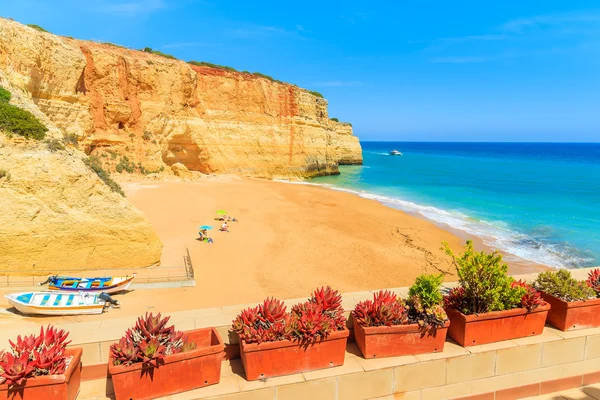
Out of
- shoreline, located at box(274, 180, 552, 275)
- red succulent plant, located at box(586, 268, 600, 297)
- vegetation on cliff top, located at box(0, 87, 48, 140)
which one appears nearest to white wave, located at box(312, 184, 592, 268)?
shoreline, located at box(274, 180, 552, 275)

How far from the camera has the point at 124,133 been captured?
30672 millimetres

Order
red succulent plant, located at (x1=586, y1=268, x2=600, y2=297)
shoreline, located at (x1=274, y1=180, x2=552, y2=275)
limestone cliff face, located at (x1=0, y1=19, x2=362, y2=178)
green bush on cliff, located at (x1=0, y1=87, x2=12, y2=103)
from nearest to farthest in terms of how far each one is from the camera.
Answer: red succulent plant, located at (x1=586, y1=268, x2=600, y2=297), green bush on cliff, located at (x1=0, y1=87, x2=12, y2=103), shoreline, located at (x1=274, y1=180, x2=552, y2=275), limestone cliff face, located at (x1=0, y1=19, x2=362, y2=178)

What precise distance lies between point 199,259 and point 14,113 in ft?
23.1

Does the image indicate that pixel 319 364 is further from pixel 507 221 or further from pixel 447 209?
pixel 447 209

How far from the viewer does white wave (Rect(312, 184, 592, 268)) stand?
1678cm

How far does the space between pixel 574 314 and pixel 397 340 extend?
238 centimetres

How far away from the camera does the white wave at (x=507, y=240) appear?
1678cm

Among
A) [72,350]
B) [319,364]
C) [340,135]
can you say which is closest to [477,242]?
[319,364]

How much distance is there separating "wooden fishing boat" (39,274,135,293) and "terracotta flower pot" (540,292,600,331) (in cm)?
900

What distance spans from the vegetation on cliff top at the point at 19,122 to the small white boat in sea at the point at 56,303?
17.0ft

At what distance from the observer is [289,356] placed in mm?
3664

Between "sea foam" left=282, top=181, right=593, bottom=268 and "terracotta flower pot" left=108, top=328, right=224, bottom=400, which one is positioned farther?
"sea foam" left=282, top=181, right=593, bottom=268

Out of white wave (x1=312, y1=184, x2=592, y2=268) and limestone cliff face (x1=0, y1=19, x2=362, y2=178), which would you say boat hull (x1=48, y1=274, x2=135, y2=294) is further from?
white wave (x1=312, y1=184, x2=592, y2=268)

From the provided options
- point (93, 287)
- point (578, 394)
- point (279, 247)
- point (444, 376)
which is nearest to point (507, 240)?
point (279, 247)
